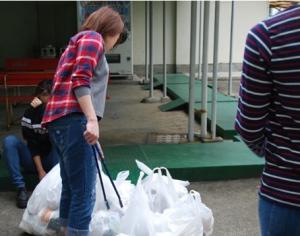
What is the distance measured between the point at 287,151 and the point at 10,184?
331 centimetres

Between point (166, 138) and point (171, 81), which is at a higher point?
point (166, 138)

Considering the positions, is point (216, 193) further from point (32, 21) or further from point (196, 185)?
point (32, 21)

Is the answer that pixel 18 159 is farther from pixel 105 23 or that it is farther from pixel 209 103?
pixel 209 103

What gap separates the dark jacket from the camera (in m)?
3.78

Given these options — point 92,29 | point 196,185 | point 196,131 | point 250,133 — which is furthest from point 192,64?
point 250,133

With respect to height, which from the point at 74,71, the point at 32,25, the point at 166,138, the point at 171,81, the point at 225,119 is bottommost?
the point at 171,81

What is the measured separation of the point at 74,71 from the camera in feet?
7.78

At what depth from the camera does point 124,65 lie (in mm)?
12289

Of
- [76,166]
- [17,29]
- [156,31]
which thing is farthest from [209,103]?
[17,29]

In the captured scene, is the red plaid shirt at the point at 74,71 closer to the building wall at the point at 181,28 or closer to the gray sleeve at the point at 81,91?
the gray sleeve at the point at 81,91

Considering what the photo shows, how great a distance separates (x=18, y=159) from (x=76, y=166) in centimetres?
159

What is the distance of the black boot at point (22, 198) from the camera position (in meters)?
3.81

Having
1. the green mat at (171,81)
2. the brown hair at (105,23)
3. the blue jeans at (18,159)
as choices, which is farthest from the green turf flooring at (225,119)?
the brown hair at (105,23)

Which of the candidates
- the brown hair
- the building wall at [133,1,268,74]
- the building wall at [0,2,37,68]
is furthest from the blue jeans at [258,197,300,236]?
the building wall at [0,2,37,68]
